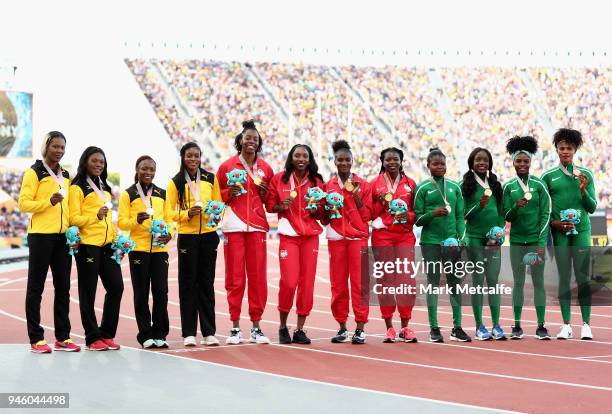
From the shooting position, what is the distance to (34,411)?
586 cm

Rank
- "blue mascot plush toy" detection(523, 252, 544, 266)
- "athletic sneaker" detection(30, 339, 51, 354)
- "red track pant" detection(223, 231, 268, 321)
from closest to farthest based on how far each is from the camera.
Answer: "athletic sneaker" detection(30, 339, 51, 354) → "red track pant" detection(223, 231, 268, 321) → "blue mascot plush toy" detection(523, 252, 544, 266)

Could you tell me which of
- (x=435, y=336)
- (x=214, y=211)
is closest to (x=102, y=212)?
(x=214, y=211)

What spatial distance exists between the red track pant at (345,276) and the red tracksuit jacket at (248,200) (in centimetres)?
79

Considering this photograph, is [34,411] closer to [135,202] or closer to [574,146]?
[135,202]

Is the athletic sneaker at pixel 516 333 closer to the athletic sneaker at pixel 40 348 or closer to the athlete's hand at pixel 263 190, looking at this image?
the athlete's hand at pixel 263 190

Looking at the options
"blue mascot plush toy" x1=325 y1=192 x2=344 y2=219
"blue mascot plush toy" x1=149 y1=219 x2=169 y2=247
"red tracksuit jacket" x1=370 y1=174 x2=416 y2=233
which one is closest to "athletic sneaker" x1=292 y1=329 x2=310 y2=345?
"blue mascot plush toy" x1=325 y1=192 x2=344 y2=219

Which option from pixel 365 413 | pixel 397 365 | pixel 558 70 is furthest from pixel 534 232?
pixel 558 70

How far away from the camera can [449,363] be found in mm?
8117

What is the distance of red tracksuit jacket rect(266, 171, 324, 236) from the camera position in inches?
376

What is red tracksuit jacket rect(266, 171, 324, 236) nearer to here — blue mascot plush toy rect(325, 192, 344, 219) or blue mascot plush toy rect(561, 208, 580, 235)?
blue mascot plush toy rect(325, 192, 344, 219)

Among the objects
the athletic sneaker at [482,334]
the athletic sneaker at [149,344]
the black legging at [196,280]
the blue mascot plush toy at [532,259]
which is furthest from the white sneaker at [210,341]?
the blue mascot plush toy at [532,259]

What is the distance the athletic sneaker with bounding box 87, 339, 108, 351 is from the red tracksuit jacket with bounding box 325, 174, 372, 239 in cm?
254

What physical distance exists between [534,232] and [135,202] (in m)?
4.12

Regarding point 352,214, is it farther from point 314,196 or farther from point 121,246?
point 121,246
